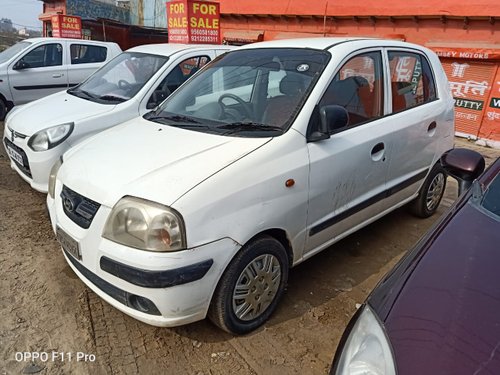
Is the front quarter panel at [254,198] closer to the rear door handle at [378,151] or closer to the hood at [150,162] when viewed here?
the hood at [150,162]

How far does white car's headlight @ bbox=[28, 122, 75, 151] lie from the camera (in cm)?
382

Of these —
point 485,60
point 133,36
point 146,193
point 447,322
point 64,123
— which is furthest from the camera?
point 133,36

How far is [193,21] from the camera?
7520mm

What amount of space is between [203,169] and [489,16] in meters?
8.62

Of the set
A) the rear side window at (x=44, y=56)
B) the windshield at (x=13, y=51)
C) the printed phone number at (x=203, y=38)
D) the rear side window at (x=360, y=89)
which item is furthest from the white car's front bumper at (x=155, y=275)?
the windshield at (x=13, y=51)

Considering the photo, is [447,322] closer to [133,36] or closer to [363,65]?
[363,65]

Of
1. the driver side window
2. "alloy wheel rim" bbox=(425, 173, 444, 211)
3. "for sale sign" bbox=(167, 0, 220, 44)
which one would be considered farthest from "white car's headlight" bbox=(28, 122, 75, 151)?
"for sale sign" bbox=(167, 0, 220, 44)

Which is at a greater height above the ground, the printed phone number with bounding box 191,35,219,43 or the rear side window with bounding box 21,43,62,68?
the printed phone number with bounding box 191,35,219,43

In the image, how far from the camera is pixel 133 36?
17.5m

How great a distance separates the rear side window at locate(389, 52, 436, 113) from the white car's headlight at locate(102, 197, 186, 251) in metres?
2.18

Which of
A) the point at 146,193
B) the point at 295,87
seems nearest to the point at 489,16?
the point at 295,87

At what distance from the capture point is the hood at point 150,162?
2.08 meters

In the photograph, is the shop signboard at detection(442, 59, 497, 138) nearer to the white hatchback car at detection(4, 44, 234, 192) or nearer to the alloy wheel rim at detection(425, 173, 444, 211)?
the alloy wheel rim at detection(425, 173, 444, 211)

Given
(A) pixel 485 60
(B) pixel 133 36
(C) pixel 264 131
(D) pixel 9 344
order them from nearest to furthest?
1. (D) pixel 9 344
2. (C) pixel 264 131
3. (A) pixel 485 60
4. (B) pixel 133 36
